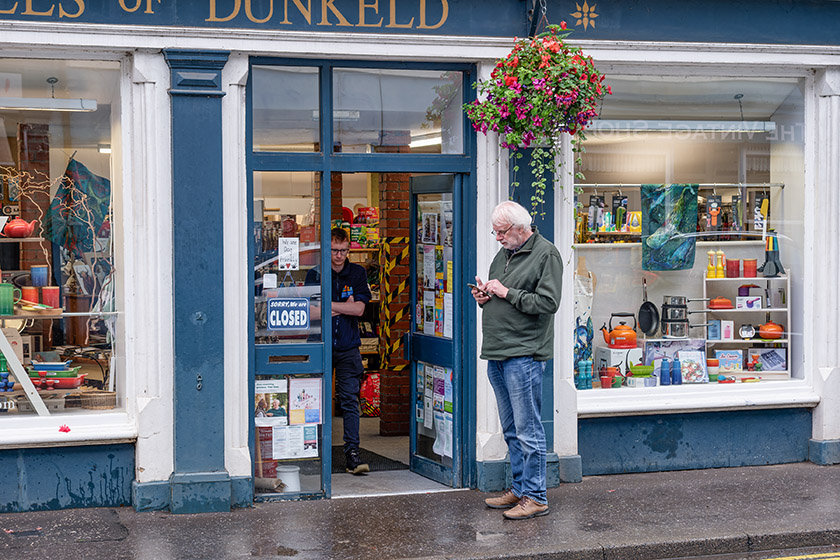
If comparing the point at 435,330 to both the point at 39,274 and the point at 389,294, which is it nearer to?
the point at 389,294

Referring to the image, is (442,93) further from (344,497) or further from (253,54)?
(344,497)

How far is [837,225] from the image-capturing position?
789 centimetres

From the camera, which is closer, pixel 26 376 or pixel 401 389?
pixel 26 376

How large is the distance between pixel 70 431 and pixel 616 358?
161 inches

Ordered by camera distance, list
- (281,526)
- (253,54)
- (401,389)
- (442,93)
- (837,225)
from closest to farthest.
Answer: (281,526)
(253,54)
(442,93)
(837,225)
(401,389)

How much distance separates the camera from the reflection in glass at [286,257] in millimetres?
7020

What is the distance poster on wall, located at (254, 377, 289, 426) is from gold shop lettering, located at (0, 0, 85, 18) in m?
2.71

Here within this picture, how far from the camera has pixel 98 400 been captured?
22.9 ft

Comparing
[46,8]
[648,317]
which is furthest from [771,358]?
[46,8]

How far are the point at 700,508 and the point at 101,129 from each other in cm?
480

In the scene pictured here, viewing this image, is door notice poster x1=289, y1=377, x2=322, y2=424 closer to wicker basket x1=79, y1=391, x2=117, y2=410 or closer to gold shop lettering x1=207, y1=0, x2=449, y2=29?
wicker basket x1=79, y1=391, x2=117, y2=410

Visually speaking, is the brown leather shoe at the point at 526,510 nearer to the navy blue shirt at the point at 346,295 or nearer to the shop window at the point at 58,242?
the navy blue shirt at the point at 346,295

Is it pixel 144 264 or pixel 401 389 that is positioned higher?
pixel 144 264

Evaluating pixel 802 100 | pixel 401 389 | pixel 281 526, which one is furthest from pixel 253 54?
pixel 802 100
